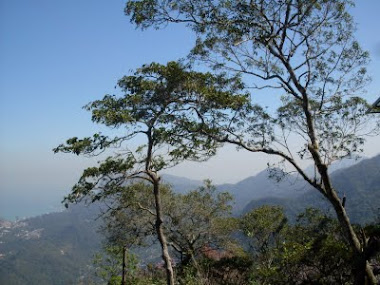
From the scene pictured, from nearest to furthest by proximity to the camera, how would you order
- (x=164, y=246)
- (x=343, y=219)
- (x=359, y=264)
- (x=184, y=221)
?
(x=359, y=264), (x=343, y=219), (x=164, y=246), (x=184, y=221)

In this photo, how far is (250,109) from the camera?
10.3 m

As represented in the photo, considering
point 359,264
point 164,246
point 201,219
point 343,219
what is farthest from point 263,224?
point 359,264

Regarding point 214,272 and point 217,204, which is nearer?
point 214,272

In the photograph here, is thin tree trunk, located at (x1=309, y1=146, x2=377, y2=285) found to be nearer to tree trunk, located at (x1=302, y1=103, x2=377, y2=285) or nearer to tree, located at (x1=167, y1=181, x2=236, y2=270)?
tree trunk, located at (x1=302, y1=103, x2=377, y2=285)

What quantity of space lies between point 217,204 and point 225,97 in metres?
15.2

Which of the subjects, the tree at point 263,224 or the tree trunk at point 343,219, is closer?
the tree trunk at point 343,219

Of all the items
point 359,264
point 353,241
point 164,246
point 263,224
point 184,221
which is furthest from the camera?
point 263,224

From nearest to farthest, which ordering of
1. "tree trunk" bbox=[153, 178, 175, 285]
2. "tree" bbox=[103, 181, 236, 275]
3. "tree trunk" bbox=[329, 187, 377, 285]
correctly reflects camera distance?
"tree trunk" bbox=[329, 187, 377, 285], "tree trunk" bbox=[153, 178, 175, 285], "tree" bbox=[103, 181, 236, 275]

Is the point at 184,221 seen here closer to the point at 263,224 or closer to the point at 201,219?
the point at 201,219

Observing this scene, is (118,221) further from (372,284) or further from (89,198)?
(372,284)

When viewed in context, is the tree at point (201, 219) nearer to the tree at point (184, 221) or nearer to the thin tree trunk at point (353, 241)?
the tree at point (184, 221)

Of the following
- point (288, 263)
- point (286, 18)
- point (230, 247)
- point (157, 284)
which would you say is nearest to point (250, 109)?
point (286, 18)

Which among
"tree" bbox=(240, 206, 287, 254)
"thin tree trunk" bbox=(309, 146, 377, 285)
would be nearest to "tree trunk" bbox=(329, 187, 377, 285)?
"thin tree trunk" bbox=(309, 146, 377, 285)

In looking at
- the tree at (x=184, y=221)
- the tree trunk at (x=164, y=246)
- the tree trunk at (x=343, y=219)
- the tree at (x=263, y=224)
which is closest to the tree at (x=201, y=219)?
the tree at (x=184, y=221)
